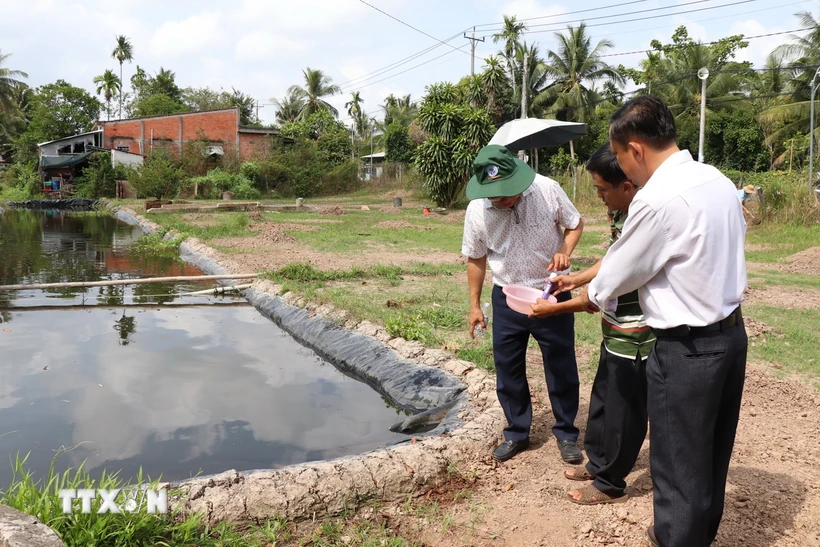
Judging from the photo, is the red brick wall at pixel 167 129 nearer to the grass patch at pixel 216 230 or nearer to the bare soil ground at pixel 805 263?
the grass patch at pixel 216 230

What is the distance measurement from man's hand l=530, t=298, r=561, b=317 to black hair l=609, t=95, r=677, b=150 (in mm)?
825

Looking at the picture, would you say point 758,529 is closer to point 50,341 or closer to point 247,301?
point 50,341

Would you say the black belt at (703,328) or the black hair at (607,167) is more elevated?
the black hair at (607,167)

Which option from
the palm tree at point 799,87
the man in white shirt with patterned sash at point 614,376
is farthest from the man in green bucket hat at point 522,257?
the palm tree at point 799,87

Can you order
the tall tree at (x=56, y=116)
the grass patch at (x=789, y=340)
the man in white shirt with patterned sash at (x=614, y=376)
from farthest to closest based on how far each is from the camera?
1. the tall tree at (x=56, y=116)
2. the grass patch at (x=789, y=340)
3. the man in white shirt with patterned sash at (x=614, y=376)

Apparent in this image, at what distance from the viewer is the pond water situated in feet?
14.9

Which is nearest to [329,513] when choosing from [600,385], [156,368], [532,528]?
[532,528]

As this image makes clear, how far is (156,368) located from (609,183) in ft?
15.8

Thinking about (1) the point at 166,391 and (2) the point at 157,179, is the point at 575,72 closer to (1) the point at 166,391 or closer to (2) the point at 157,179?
(2) the point at 157,179

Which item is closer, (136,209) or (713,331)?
(713,331)

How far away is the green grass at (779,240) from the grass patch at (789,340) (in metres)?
5.26

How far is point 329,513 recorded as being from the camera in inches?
131

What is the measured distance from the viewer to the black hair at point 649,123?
7.81 feet

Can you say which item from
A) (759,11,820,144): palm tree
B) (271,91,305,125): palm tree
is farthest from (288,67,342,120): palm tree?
(759,11,820,144): palm tree
